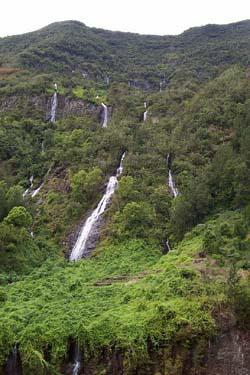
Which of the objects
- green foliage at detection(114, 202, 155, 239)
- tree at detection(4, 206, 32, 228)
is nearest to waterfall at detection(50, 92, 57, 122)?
tree at detection(4, 206, 32, 228)

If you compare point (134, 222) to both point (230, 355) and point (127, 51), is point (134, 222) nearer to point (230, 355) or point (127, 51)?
point (230, 355)

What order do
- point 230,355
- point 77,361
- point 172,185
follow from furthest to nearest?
point 172,185 → point 77,361 → point 230,355

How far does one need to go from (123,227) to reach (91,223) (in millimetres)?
3781

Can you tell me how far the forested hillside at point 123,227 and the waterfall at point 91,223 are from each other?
4.8 inches

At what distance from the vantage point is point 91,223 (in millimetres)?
41062

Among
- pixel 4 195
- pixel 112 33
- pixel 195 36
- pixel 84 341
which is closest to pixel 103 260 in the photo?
pixel 4 195

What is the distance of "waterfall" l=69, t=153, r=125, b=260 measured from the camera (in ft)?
127

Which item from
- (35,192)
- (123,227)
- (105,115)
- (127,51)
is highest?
(127,51)

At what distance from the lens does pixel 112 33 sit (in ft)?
426

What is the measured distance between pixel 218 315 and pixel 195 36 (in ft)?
350

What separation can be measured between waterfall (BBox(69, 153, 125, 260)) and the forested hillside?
12 cm

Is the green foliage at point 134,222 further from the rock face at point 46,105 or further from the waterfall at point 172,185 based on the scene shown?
the rock face at point 46,105

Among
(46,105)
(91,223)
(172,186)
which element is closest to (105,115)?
(46,105)

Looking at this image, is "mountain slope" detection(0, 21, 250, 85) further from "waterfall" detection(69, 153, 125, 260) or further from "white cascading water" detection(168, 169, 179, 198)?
"waterfall" detection(69, 153, 125, 260)
